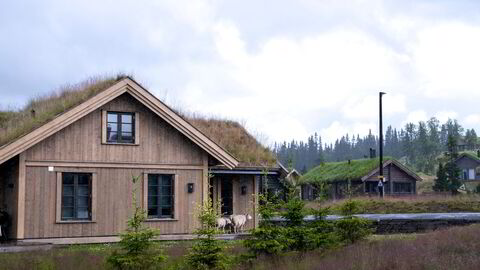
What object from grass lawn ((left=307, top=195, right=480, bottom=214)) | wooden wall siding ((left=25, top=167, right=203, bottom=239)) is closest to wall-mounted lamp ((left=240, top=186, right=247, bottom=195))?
wooden wall siding ((left=25, top=167, right=203, bottom=239))

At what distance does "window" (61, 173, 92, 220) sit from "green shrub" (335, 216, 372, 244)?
9.39 meters

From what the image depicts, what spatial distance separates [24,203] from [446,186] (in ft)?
166

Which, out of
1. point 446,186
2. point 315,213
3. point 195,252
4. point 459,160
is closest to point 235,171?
point 315,213

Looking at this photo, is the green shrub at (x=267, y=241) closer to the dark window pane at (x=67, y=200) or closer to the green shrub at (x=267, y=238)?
the green shrub at (x=267, y=238)

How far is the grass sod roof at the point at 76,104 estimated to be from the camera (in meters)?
23.2

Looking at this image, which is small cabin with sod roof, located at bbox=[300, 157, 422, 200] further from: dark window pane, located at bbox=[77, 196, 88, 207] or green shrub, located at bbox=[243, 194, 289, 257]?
green shrub, located at bbox=[243, 194, 289, 257]

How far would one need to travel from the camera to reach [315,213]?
57.3 feet

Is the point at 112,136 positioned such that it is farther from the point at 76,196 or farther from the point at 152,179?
the point at 76,196

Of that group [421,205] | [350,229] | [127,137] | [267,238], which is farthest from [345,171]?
[267,238]

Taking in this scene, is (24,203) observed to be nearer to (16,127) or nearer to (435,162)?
(16,127)

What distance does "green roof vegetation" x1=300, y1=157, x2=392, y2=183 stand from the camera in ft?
212

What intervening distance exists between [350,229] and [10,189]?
12.0 metres

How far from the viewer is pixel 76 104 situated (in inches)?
896

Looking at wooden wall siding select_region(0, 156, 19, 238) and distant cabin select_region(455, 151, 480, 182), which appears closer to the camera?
wooden wall siding select_region(0, 156, 19, 238)
